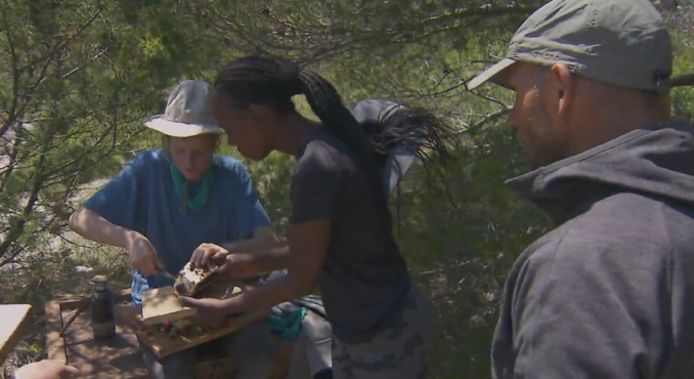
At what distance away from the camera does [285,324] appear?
9.02 feet

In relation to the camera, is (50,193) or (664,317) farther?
(50,193)

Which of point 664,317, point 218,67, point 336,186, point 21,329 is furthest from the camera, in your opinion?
point 218,67

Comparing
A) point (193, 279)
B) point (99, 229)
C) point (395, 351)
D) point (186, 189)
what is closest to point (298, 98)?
point (186, 189)

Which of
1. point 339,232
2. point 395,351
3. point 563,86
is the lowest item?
point 395,351

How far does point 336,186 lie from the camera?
214 centimetres

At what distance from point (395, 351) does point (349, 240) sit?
1.17ft

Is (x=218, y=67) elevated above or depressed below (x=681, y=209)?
above

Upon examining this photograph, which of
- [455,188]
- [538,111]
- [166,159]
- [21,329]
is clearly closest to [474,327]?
[455,188]

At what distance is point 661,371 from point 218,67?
296 centimetres

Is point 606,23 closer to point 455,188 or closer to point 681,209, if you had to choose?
point 681,209

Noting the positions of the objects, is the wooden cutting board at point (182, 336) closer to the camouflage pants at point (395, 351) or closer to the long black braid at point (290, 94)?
the camouflage pants at point (395, 351)

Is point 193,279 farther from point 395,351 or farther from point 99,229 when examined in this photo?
point 395,351

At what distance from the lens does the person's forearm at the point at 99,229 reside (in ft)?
8.66

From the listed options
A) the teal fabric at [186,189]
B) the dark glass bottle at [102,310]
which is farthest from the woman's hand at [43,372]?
the teal fabric at [186,189]
